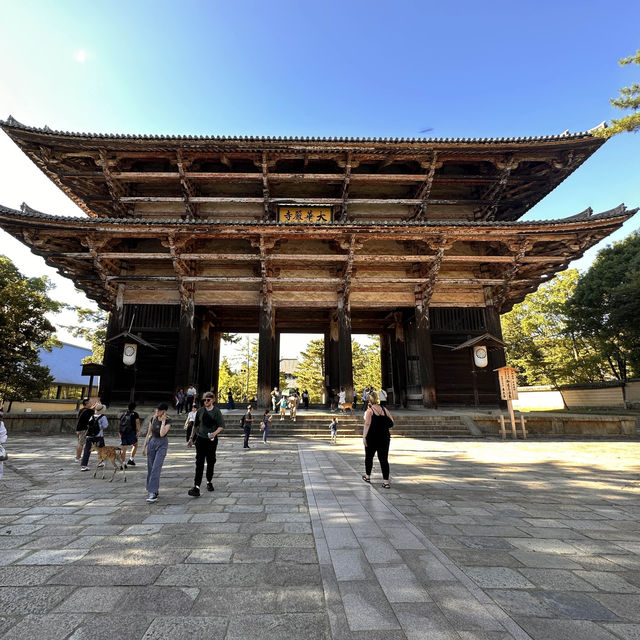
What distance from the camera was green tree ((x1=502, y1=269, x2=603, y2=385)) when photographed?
22.8m

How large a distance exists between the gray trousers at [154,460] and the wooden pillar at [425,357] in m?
11.1

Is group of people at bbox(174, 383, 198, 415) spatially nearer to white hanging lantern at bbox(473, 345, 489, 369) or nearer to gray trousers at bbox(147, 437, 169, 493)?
gray trousers at bbox(147, 437, 169, 493)

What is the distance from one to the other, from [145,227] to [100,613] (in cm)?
1279

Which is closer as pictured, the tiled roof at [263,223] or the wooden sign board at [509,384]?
the wooden sign board at [509,384]

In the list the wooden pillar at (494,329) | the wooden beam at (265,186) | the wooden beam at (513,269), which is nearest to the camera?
the wooden beam at (513,269)

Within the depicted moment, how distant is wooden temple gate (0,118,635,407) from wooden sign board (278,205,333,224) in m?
0.06

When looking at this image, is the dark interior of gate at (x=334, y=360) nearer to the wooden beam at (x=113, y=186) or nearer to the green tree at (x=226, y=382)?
the wooden beam at (x=113, y=186)

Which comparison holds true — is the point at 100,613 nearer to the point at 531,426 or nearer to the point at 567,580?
the point at 567,580

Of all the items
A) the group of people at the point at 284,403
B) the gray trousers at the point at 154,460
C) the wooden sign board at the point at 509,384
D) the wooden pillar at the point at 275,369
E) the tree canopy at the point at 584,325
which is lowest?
the gray trousers at the point at 154,460

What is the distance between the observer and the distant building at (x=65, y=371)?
27.2 m

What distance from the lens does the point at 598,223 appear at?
12305 millimetres

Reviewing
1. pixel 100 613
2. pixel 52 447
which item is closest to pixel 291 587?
pixel 100 613

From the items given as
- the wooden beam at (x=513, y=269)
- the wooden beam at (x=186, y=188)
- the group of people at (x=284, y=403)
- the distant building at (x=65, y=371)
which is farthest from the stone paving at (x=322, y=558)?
the distant building at (x=65, y=371)

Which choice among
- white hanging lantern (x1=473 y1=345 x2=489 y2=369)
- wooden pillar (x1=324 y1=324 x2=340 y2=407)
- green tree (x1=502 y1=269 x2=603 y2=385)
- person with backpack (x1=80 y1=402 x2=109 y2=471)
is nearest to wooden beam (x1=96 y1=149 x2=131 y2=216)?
wooden pillar (x1=324 y1=324 x2=340 y2=407)
